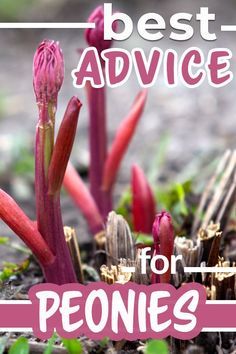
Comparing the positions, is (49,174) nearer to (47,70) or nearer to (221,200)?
(47,70)

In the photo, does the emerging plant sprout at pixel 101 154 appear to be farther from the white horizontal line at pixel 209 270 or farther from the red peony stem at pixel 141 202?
the white horizontal line at pixel 209 270

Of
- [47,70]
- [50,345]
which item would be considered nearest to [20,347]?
[50,345]

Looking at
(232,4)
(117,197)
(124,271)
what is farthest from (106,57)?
(232,4)

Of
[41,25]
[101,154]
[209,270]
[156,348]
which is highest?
[41,25]

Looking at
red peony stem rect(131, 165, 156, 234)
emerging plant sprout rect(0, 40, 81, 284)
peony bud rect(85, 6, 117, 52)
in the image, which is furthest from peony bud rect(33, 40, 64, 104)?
red peony stem rect(131, 165, 156, 234)

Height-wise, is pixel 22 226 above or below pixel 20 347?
above

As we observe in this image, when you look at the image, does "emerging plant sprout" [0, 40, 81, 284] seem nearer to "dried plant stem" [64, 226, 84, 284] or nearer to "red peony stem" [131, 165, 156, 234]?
"dried plant stem" [64, 226, 84, 284]

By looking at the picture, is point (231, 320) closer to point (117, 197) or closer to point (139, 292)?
point (139, 292)

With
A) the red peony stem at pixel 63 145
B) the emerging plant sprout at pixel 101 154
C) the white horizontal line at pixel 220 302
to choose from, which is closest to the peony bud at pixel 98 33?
the emerging plant sprout at pixel 101 154

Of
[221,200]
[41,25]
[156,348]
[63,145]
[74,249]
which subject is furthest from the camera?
[221,200]
